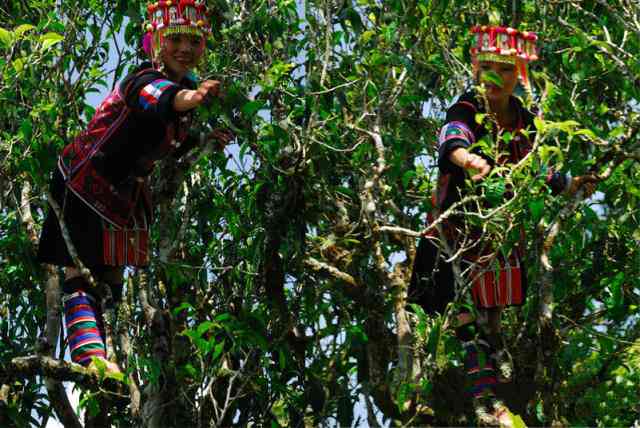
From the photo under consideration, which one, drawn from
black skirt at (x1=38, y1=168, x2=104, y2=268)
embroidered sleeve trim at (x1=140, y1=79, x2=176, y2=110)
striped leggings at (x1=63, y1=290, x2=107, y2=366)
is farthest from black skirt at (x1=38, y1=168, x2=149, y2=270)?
embroidered sleeve trim at (x1=140, y1=79, x2=176, y2=110)

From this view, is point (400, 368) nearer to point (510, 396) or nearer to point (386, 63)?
point (510, 396)

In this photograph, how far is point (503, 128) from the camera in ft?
22.5

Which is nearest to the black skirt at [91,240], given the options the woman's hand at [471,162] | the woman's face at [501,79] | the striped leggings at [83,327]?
the striped leggings at [83,327]

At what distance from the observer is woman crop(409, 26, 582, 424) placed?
21.9 feet

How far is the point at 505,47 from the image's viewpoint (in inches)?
269

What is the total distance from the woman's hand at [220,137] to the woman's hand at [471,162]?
3.84 ft

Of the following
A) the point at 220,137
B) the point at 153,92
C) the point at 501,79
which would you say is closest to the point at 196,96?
the point at 153,92

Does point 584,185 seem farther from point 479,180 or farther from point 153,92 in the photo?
point 153,92

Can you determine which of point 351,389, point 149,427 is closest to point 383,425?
point 351,389

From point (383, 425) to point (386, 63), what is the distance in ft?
6.42

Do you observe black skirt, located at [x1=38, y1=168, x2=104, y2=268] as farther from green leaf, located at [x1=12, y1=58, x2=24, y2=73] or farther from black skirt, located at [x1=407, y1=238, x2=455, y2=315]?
black skirt, located at [x1=407, y1=238, x2=455, y2=315]

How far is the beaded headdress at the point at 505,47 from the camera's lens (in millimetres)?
6809

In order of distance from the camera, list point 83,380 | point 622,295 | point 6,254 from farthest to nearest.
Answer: point 6,254
point 622,295
point 83,380

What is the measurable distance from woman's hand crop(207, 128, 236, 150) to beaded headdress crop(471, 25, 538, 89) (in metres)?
1.32
